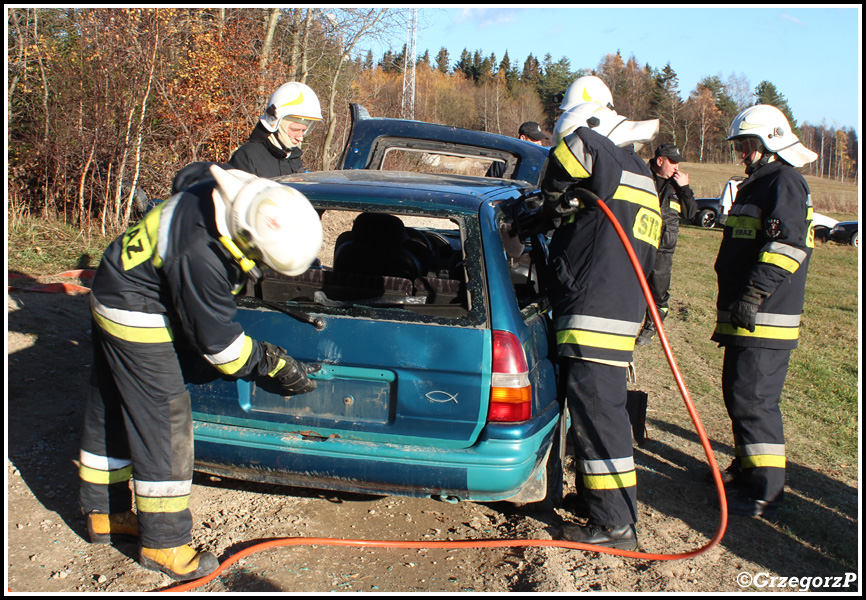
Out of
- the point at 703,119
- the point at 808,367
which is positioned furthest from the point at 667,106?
the point at 808,367

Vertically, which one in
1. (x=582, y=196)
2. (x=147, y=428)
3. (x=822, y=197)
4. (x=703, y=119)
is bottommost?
(x=147, y=428)

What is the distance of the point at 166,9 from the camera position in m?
9.64

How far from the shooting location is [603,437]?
10.4ft

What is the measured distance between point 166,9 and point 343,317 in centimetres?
858

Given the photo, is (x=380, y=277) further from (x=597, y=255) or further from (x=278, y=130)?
(x=278, y=130)

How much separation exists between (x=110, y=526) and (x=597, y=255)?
2505 mm

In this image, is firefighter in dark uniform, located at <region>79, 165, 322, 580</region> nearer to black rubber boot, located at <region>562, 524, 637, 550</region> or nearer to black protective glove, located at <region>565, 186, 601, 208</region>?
black protective glove, located at <region>565, 186, 601, 208</region>

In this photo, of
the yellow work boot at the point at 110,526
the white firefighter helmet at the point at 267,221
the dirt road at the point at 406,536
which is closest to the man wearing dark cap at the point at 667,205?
the dirt road at the point at 406,536

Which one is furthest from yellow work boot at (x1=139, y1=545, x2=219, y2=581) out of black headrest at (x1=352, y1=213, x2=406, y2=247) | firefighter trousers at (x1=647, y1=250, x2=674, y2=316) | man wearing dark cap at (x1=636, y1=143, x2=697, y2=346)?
firefighter trousers at (x1=647, y1=250, x2=674, y2=316)

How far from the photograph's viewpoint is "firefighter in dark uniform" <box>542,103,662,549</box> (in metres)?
3.14

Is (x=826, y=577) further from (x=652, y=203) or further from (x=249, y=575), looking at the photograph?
(x=249, y=575)

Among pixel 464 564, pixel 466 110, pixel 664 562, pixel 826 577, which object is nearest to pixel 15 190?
pixel 464 564

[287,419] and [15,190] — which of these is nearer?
[287,419]

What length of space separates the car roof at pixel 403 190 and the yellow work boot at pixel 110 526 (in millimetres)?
1667
